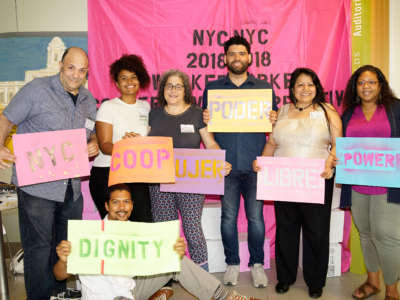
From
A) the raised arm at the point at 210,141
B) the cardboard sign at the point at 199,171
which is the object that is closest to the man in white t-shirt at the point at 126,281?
the cardboard sign at the point at 199,171

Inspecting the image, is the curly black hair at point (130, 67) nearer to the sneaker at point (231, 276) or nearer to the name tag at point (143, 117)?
the name tag at point (143, 117)

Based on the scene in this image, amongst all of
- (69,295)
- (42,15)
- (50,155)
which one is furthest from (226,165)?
(42,15)

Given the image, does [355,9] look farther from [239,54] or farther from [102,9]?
[102,9]

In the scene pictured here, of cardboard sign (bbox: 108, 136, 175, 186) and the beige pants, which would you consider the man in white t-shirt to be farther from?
cardboard sign (bbox: 108, 136, 175, 186)

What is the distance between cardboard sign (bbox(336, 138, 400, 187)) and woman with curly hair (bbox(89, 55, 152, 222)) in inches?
58.2

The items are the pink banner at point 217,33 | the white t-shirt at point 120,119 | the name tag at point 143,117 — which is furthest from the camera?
the pink banner at point 217,33

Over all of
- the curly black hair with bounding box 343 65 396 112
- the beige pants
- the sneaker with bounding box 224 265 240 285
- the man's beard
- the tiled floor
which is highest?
the man's beard

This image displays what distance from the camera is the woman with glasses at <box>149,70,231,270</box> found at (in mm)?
2500

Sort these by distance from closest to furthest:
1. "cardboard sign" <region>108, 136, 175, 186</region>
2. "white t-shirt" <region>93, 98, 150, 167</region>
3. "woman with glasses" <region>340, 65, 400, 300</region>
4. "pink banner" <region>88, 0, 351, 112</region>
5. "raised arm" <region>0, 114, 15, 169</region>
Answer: "raised arm" <region>0, 114, 15, 169</region>, "cardboard sign" <region>108, 136, 175, 186</region>, "woman with glasses" <region>340, 65, 400, 300</region>, "white t-shirt" <region>93, 98, 150, 167</region>, "pink banner" <region>88, 0, 351, 112</region>

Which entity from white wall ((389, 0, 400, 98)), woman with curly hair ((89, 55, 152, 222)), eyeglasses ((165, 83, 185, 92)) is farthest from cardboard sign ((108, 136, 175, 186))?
white wall ((389, 0, 400, 98))

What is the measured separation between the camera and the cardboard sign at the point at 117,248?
1.70 meters

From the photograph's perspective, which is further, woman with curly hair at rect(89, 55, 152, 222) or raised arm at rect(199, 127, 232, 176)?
raised arm at rect(199, 127, 232, 176)

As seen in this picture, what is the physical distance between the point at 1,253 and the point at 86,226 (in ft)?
1.35

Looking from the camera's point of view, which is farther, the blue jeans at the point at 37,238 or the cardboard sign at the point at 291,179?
the cardboard sign at the point at 291,179
